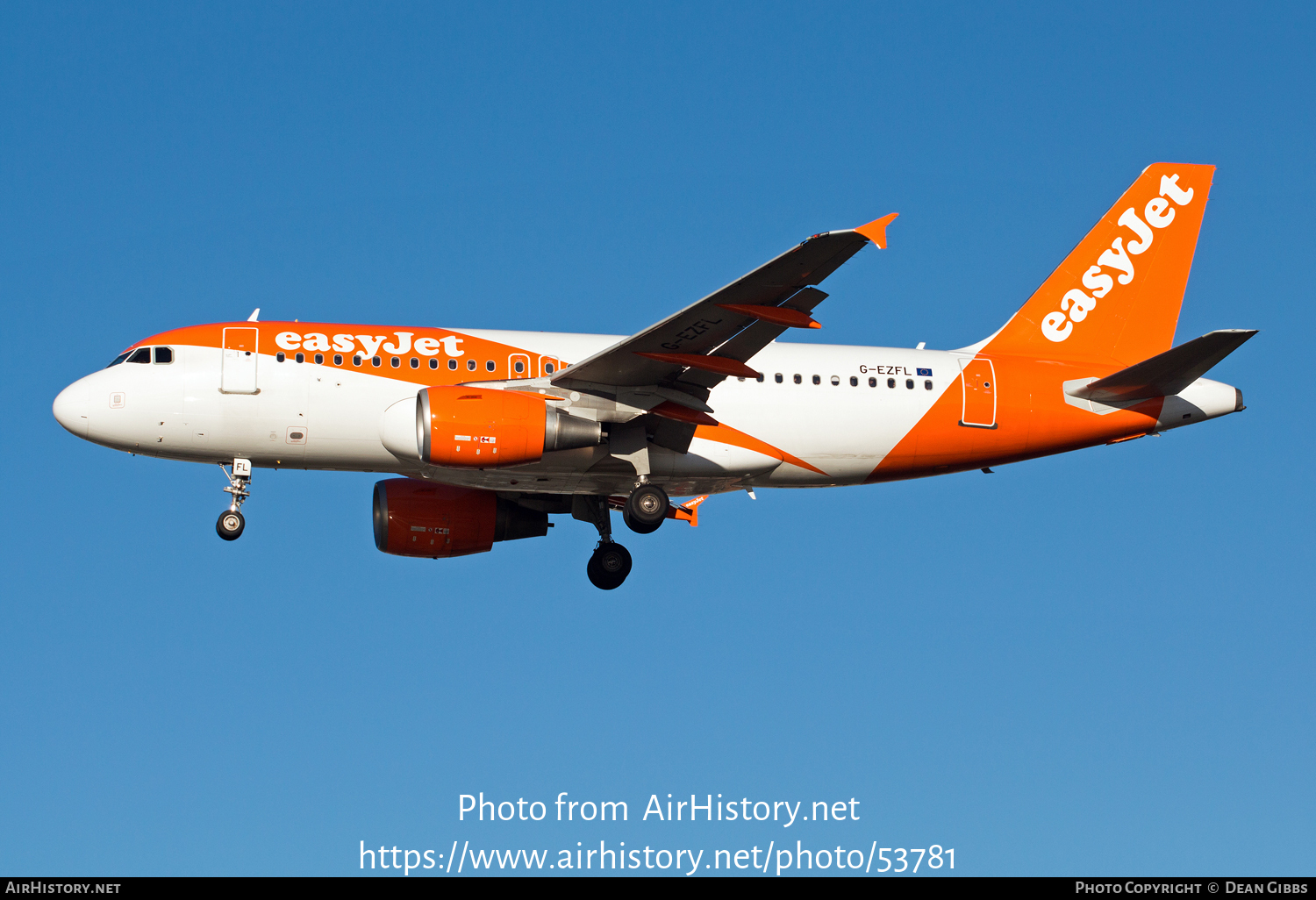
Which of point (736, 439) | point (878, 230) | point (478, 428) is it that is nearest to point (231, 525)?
point (478, 428)

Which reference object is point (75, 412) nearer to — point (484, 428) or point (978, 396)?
point (484, 428)

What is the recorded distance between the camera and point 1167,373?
103 ft

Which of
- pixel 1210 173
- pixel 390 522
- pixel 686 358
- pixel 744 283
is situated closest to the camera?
pixel 744 283

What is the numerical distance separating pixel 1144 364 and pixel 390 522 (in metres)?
16.2

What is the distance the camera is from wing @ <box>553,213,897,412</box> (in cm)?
2497

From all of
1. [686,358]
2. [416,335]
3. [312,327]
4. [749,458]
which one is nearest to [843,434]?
[749,458]

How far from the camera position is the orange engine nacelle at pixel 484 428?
28.1 metres

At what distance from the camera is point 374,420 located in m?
29.8

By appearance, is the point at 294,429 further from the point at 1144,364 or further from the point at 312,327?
the point at 1144,364

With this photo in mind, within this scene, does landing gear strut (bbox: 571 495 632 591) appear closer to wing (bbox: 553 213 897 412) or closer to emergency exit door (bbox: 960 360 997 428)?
wing (bbox: 553 213 897 412)

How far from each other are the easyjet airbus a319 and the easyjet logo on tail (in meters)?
0.08

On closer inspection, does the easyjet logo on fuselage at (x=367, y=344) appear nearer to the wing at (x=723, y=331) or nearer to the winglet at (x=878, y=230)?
the wing at (x=723, y=331)

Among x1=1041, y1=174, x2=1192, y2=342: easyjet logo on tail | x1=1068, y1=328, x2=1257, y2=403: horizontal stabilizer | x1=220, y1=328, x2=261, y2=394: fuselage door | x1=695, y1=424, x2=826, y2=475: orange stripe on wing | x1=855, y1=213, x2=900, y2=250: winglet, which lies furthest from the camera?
x1=1041, y1=174, x2=1192, y2=342: easyjet logo on tail

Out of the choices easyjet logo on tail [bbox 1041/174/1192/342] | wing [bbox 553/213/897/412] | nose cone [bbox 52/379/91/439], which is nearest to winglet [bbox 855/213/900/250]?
wing [bbox 553/213/897/412]
